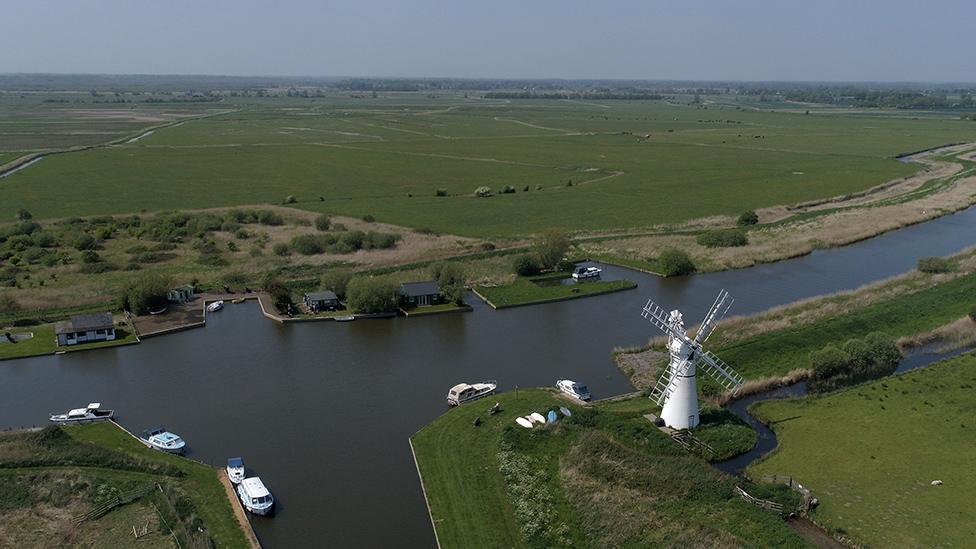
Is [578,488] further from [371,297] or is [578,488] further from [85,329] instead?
[85,329]

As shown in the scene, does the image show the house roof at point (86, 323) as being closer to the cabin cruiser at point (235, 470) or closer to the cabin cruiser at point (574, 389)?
the cabin cruiser at point (235, 470)

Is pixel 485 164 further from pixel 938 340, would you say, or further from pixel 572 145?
pixel 938 340

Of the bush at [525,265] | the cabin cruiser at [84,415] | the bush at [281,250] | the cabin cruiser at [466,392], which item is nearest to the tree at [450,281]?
the bush at [525,265]

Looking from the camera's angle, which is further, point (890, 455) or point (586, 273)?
point (586, 273)

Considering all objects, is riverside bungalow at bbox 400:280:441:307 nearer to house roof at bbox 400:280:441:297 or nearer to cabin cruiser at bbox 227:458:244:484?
house roof at bbox 400:280:441:297

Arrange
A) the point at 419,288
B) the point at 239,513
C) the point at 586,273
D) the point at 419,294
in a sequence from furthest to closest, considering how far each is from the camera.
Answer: the point at 586,273 < the point at 419,288 < the point at 419,294 < the point at 239,513

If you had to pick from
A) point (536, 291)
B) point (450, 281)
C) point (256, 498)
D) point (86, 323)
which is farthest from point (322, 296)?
point (256, 498)
